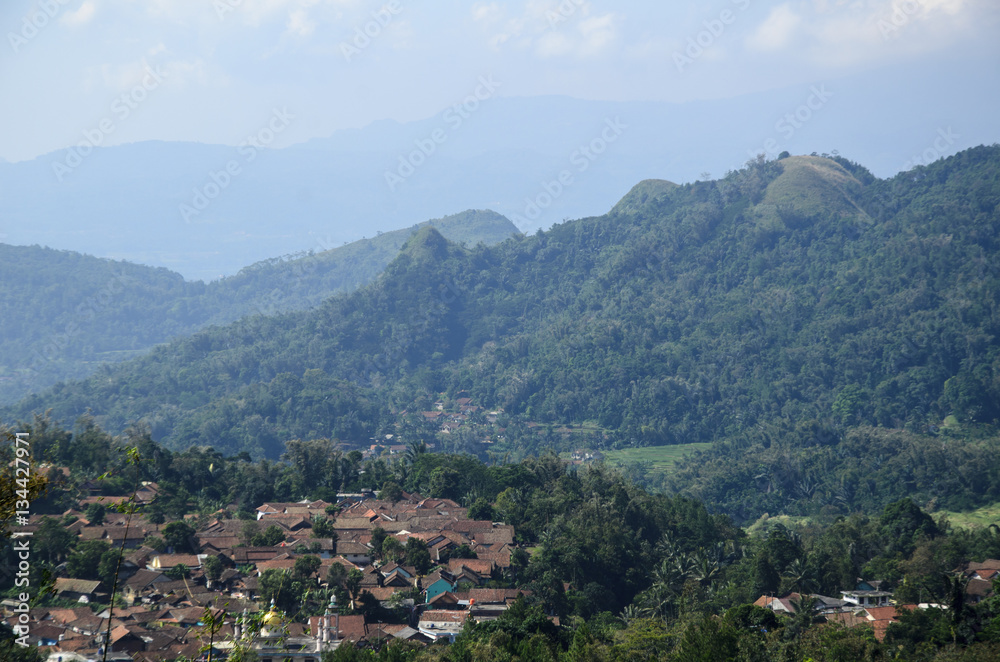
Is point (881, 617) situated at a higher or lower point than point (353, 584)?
lower

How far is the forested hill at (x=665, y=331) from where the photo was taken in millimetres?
90562

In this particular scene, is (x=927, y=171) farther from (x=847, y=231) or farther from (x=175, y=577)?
(x=175, y=577)

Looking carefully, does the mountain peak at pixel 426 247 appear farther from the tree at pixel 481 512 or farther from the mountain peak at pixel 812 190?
the tree at pixel 481 512

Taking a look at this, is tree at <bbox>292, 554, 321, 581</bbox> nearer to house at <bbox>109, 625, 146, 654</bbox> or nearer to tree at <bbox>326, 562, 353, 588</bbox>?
tree at <bbox>326, 562, 353, 588</bbox>

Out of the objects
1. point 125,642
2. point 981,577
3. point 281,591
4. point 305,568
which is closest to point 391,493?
point 305,568

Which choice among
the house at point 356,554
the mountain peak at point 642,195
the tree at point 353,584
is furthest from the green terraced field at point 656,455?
the mountain peak at point 642,195

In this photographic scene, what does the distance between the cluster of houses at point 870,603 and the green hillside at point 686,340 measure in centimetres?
2900

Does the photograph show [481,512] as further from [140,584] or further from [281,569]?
[140,584]

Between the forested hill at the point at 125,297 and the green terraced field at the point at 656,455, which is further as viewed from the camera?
the forested hill at the point at 125,297

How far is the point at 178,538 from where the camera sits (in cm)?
3700

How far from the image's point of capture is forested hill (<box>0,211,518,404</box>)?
148 metres

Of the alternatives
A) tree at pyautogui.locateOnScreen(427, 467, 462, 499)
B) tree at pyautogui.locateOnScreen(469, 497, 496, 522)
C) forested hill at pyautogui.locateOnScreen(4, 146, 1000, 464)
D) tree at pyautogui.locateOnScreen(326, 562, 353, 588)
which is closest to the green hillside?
forested hill at pyautogui.locateOnScreen(4, 146, 1000, 464)

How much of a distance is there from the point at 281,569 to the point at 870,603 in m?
20.1

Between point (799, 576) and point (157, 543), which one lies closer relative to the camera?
point (799, 576)
